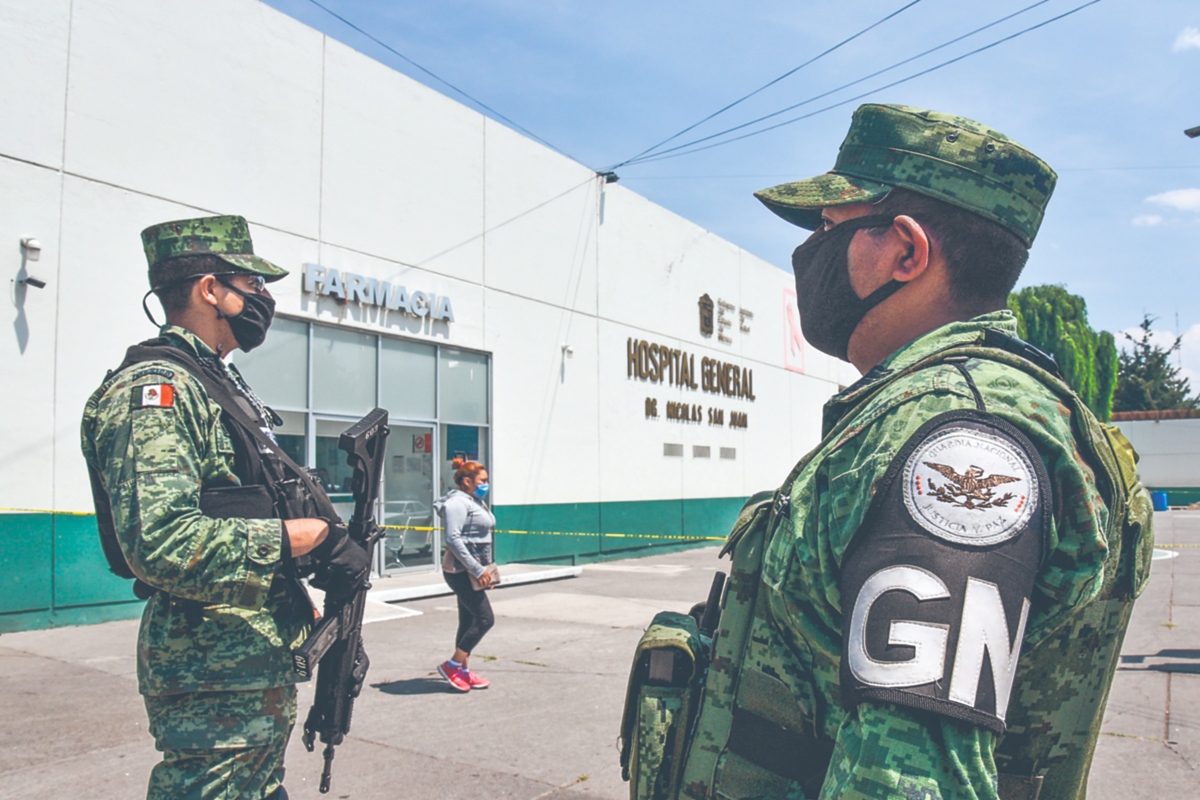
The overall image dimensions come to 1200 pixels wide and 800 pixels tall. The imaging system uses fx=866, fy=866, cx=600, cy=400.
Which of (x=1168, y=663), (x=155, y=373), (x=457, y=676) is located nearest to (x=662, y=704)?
(x=155, y=373)

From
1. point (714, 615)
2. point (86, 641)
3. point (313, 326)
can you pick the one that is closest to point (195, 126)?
point (313, 326)

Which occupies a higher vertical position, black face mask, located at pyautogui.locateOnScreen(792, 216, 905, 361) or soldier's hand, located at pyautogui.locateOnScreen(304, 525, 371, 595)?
black face mask, located at pyautogui.locateOnScreen(792, 216, 905, 361)

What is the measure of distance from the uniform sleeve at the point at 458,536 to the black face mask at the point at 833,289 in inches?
206

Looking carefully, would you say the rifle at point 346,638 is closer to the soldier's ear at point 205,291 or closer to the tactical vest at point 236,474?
the tactical vest at point 236,474

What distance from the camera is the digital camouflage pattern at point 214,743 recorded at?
7.41 ft

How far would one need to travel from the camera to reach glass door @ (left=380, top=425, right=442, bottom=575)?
1249 cm

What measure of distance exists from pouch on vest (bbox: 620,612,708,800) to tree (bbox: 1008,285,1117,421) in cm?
4151

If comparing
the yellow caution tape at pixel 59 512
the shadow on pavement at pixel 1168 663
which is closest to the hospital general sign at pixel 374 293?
the yellow caution tape at pixel 59 512

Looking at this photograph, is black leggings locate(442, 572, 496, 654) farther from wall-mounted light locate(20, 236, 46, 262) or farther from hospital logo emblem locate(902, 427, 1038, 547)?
hospital logo emblem locate(902, 427, 1038, 547)

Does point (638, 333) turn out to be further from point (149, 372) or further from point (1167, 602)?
point (149, 372)

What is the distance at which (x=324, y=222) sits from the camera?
11383mm

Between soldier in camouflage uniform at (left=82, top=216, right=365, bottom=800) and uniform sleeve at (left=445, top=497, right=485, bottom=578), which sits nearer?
soldier in camouflage uniform at (left=82, top=216, right=365, bottom=800)

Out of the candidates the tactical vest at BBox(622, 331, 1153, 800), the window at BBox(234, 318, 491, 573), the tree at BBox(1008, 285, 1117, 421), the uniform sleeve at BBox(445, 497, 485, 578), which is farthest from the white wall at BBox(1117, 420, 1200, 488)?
the tactical vest at BBox(622, 331, 1153, 800)

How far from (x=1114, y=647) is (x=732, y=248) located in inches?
792
